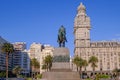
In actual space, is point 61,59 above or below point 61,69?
above

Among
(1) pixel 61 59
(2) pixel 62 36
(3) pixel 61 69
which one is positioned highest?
(2) pixel 62 36

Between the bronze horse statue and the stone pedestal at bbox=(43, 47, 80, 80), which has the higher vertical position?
the bronze horse statue

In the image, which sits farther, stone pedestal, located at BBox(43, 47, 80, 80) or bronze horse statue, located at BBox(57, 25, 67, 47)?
bronze horse statue, located at BBox(57, 25, 67, 47)

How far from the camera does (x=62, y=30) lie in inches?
2670

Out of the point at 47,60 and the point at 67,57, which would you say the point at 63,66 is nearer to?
the point at 67,57

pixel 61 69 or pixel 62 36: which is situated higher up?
pixel 62 36

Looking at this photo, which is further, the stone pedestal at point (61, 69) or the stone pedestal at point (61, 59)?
the stone pedestal at point (61, 59)

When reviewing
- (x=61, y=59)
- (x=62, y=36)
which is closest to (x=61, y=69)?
(x=61, y=59)

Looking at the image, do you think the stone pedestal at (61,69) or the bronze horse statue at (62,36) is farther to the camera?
the bronze horse statue at (62,36)

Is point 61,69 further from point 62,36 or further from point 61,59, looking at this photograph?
point 62,36

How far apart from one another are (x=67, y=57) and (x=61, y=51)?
208cm

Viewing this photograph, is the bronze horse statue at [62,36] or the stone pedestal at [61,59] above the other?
the bronze horse statue at [62,36]

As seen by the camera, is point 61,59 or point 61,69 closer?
point 61,69

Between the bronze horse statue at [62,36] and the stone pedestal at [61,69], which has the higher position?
the bronze horse statue at [62,36]
